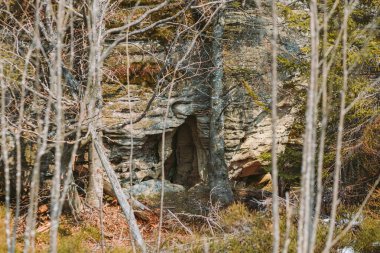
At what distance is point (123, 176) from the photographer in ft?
Result: 28.9

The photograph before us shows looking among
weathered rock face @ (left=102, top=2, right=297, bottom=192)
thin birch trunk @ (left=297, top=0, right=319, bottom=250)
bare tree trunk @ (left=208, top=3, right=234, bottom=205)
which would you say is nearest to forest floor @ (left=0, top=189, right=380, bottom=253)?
bare tree trunk @ (left=208, top=3, right=234, bottom=205)

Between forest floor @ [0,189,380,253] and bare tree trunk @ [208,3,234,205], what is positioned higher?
bare tree trunk @ [208,3,234,205]

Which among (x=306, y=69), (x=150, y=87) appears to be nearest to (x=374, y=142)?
(x=306, y=69)

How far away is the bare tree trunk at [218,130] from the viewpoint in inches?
338

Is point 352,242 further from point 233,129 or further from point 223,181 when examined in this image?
point 233,129

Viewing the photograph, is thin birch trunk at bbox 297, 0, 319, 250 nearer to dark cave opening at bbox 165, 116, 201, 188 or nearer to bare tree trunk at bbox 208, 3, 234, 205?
bare tree trunk at bbox 208, 3, 234, 205

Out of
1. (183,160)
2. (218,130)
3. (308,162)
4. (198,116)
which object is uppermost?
(198,116)

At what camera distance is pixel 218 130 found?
29.2 feet

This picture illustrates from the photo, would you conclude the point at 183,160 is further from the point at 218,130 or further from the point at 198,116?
the point at 218,130

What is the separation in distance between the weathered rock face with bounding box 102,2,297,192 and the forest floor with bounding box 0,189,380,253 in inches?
36.1

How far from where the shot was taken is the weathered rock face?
857 cm

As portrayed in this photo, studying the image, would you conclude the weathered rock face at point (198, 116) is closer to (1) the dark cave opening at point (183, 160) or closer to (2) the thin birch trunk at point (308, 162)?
(1) the dark cave opening at point (183, 160)

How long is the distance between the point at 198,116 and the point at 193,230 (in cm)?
287

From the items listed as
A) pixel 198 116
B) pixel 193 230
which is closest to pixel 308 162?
pixel 193 230
